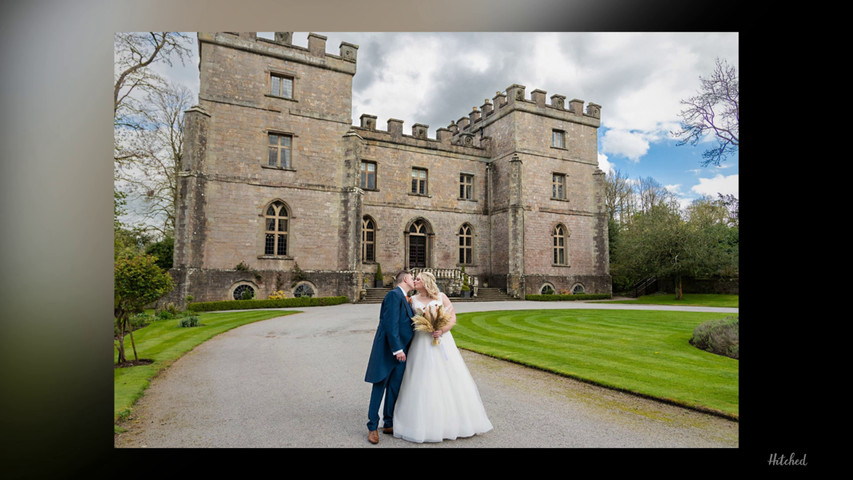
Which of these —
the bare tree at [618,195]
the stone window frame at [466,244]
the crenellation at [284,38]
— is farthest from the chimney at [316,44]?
the bare tree at [618,195]

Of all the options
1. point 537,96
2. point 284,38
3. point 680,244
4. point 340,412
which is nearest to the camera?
point 340,412

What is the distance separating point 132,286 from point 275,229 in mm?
10221

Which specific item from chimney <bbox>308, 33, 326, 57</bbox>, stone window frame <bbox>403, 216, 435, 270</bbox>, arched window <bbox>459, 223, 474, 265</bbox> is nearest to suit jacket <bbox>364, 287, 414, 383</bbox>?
chimney <bbox>308, 33, 326, 57</bbox>

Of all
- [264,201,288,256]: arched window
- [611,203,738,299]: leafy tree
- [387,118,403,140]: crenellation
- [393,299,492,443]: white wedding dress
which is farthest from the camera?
[387,118,403,140]: crenellation

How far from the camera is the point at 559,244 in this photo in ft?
71.6

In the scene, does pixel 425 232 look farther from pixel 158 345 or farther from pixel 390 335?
pixel 390 335

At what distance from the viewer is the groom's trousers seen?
370cm

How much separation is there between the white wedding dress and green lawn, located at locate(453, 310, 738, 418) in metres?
2.13

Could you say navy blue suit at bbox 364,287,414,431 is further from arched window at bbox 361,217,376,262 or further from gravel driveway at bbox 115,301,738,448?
arched window at bbox 361,217,376,262

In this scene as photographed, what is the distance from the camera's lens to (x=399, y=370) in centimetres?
383

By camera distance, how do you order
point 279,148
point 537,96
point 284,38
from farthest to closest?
point 537,96, point 279,148, point 284,38

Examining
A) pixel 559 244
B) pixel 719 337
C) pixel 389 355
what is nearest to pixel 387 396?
pixel 389 355
